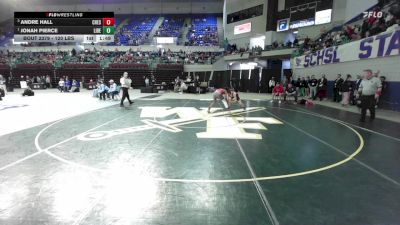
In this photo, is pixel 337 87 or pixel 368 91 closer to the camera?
pixel 368 91

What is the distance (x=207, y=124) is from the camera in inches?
379

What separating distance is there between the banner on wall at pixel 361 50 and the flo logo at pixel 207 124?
7.35 m

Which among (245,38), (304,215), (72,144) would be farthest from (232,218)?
(245,38)

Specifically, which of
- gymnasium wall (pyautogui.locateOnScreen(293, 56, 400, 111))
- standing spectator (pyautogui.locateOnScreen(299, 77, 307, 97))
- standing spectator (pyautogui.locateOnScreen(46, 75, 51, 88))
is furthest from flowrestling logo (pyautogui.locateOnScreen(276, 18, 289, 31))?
standing spectator (pyautogui.locateOnScreen(46, 75, 51, 88))

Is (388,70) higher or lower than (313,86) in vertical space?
higher

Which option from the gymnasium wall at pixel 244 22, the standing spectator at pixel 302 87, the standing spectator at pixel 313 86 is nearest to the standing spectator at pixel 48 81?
the gymnasium wall at pixel 244 22

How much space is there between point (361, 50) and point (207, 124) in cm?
1130

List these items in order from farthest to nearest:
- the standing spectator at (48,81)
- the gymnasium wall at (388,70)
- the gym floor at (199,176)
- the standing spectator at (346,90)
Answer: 1. the standing spectator at (48,81)
2. the standing spectator at (346,90)
3. the gymnasium wall at (388,70)
4. the gym floor at (199,176)

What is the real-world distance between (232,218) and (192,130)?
532 cm

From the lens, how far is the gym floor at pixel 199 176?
3.42 meters

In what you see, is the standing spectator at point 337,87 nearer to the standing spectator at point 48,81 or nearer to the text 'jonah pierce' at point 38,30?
the text 'jonah pierce' at point 38,30

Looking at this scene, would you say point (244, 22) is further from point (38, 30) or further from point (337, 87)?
point (38, 30)
